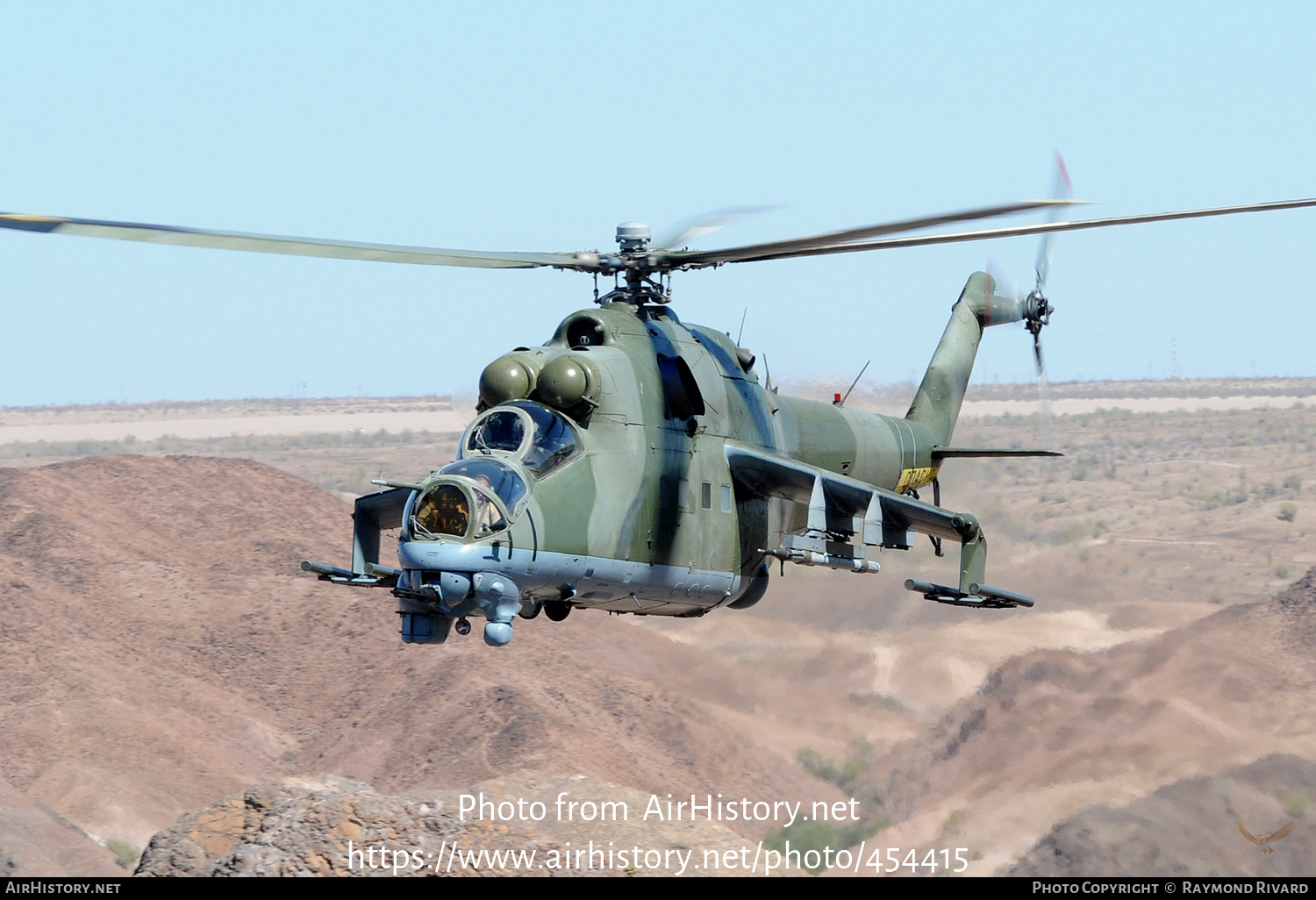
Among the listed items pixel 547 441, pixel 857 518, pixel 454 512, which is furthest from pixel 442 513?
pixel 857 518

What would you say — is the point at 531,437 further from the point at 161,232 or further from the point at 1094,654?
the point at 1094,654

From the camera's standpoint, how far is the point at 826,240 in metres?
15.3

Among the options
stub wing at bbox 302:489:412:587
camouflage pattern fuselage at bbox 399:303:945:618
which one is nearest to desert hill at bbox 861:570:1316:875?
camouflage pattern fuselage at bbox 399:303:945:618

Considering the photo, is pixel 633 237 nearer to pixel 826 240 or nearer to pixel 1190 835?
pixel 826 240

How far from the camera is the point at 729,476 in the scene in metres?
18.1

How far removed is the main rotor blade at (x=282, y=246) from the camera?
13.9 metres

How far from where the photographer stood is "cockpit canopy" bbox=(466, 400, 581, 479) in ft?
51.2

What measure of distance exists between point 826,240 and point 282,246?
5.15 meters

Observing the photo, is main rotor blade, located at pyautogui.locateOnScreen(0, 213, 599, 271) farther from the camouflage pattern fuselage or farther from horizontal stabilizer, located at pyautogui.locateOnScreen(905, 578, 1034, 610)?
horizontal stabilizer, located at pyautogui.locateOnScreen(905, 578, 1034, 610)

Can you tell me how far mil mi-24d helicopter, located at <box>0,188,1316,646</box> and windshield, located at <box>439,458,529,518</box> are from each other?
0.06 feet

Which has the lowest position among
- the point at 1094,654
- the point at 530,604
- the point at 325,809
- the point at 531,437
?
the point at 1094,654

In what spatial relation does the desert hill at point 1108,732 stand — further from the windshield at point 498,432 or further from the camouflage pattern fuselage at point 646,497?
the windshield at point 498,432

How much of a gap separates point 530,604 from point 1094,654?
62.4 ft
